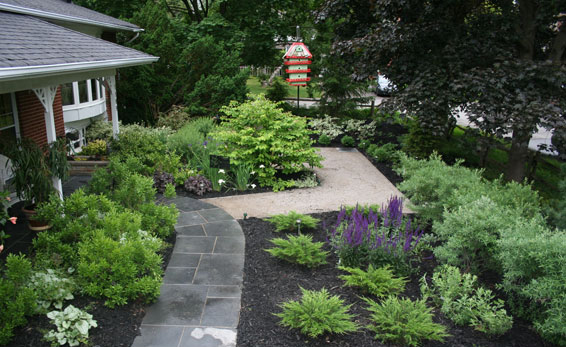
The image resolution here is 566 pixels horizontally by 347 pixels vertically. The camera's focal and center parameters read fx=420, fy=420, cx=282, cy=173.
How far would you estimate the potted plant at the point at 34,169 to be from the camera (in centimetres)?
538

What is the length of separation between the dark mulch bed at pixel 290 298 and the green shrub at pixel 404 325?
0.10 metres

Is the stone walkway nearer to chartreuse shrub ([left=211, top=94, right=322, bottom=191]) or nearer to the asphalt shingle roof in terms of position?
chartreuse shrub ([left=211, top=94, right=322, bottom=191])

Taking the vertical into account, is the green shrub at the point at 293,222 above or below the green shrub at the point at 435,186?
below

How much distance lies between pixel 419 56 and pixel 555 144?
3012mm

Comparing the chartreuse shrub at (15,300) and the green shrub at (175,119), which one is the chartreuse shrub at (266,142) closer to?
the green shrub at (175,119)

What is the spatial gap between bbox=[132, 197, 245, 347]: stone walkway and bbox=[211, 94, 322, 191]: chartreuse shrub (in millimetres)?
2195

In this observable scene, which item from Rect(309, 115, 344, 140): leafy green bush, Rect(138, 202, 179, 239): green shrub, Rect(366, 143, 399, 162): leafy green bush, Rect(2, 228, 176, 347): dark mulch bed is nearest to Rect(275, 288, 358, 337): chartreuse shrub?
Rect(2, 228, 176, 347): dark mulch bed

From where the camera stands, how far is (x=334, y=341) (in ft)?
12.2

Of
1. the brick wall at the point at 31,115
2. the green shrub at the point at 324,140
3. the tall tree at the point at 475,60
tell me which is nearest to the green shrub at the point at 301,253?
the tall tree at the point at 475,60

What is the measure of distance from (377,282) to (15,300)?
11.2ft

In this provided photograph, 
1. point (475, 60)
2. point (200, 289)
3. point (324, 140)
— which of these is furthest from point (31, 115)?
point (475, 60)

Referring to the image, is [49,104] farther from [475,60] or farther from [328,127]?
[328,127]

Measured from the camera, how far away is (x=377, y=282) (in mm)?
4430

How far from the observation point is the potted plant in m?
5.38
